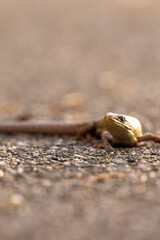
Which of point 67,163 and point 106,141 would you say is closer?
point 67,163

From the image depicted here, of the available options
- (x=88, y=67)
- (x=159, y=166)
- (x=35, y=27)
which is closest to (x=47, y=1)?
(x=35, y=27)

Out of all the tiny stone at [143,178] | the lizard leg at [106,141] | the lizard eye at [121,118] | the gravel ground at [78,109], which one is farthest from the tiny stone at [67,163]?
the lizard eye at [121,118]

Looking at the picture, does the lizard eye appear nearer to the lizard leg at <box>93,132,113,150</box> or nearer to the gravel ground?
the lizard leg at <box>93,132,113,150</box>

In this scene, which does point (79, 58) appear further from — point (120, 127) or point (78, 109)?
point (120, 127)

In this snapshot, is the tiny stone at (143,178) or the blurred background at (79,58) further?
the blurred background at (79,58)

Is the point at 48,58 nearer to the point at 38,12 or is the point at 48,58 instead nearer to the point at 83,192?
the point at 38,12

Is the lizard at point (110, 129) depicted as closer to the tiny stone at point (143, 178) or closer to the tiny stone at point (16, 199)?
the tiny stone at point (143, 178)

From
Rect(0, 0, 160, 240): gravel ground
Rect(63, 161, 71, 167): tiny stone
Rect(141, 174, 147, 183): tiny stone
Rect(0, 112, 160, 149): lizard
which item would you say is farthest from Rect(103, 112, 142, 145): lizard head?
Rect(141, 174, 147, 183): tiny stone

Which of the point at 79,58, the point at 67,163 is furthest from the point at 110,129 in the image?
the point at 79,58
